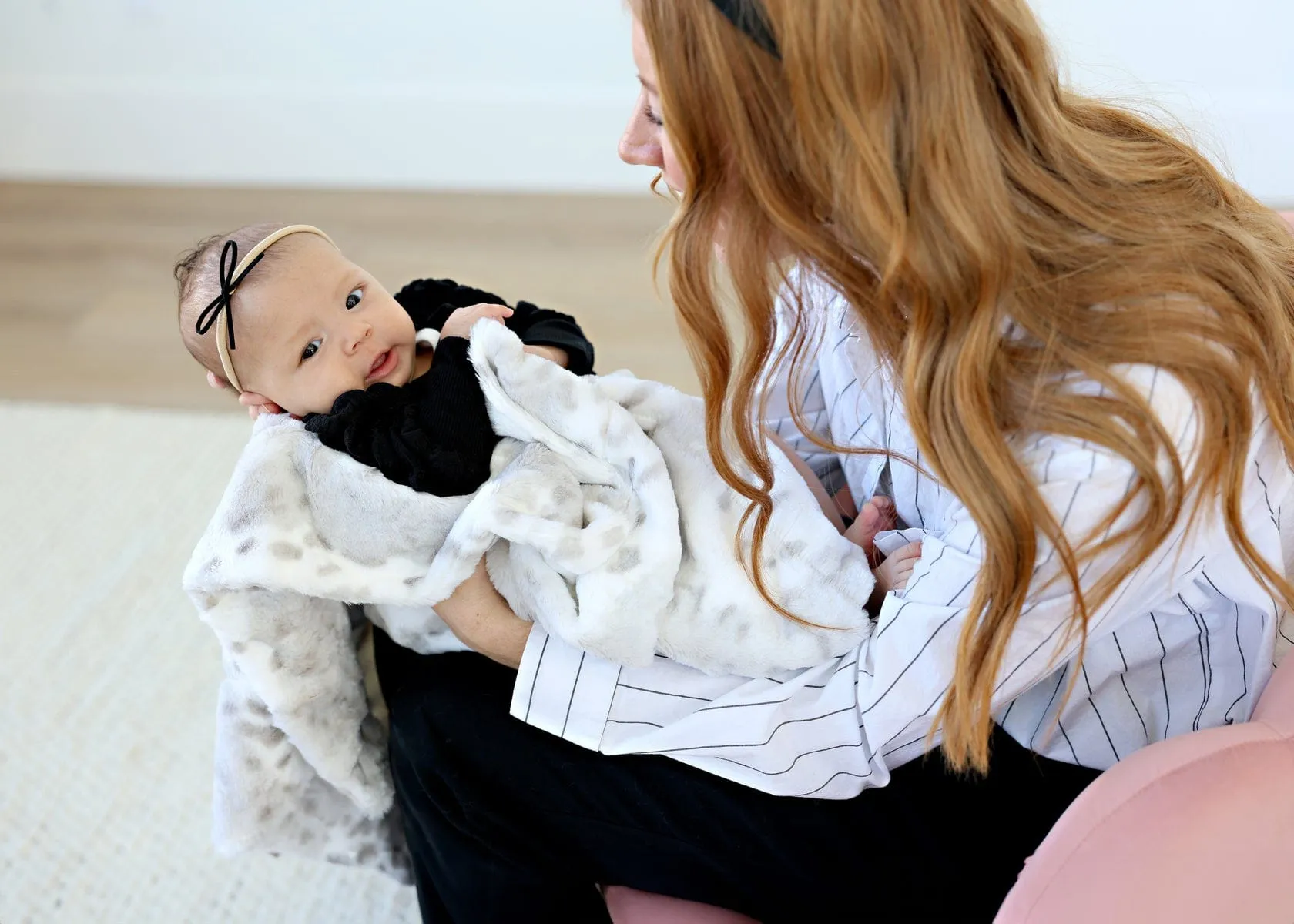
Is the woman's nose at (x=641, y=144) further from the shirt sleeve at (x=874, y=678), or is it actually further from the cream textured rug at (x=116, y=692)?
the cream textured rug at (x=116, y=692)

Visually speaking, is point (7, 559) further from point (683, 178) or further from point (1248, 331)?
point (1248, 331)

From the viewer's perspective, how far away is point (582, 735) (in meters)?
0.93

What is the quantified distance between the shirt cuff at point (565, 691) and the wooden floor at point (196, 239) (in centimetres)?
113

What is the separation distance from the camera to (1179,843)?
0.68m

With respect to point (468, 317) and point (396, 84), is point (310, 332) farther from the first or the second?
point (396, 84)

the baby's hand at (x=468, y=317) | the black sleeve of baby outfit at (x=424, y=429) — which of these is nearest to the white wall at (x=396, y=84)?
the baby's hand at (x=468, y=317)

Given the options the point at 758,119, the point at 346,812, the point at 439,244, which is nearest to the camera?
the point at 758,119

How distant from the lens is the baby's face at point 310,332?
989 mm

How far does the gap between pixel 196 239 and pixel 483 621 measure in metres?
1.82

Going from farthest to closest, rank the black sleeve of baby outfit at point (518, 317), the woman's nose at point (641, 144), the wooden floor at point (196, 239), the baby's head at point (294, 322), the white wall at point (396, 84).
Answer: the white wall at point (396, 84) → the wooden floor at point (196, 239) → the black sleeve of baby outfit at point (518, 317) → the baby's head at point (294, 322) → the woman's nose at point (641, 144)

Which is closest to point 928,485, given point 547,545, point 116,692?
point 547,545

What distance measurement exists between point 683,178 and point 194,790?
1.07 m

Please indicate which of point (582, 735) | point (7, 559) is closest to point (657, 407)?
point (582, 735)

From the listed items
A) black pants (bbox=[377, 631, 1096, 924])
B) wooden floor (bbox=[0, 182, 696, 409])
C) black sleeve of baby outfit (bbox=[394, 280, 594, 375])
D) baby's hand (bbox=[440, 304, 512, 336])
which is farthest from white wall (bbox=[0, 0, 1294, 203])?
black pants (bbox=[377, 631, 1096, 924])
